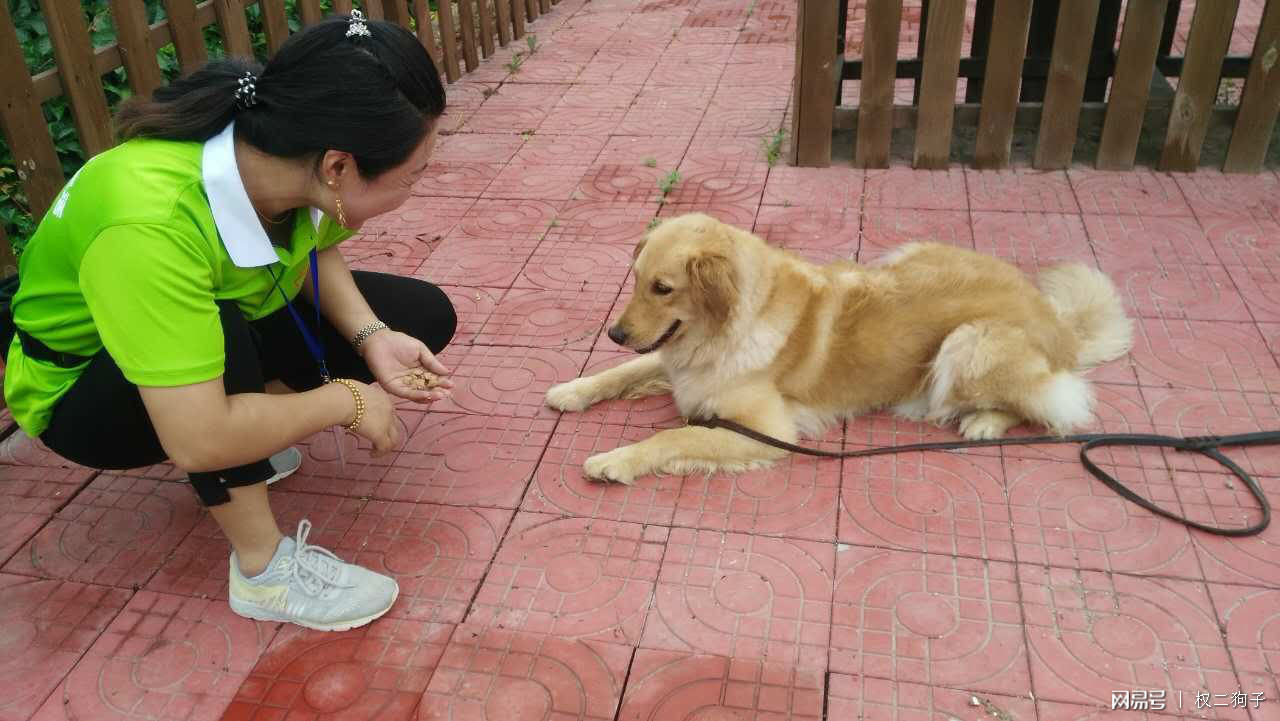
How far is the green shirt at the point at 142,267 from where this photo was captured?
7.59ft

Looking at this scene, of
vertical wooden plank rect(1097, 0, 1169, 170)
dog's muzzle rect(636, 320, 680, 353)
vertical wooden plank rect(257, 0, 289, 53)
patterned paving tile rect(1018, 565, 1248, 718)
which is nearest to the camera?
patterned paving tile rect(1018, 565, 1248, 718)

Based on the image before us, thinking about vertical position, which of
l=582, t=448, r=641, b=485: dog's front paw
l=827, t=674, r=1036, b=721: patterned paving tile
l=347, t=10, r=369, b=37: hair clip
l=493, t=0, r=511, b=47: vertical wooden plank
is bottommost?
l=827, t=674, r=1036, b=721: patterned paving tile

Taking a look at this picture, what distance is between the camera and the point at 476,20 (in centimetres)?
844

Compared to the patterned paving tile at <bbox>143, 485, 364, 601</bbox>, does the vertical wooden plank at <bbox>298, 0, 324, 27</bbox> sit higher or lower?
higher

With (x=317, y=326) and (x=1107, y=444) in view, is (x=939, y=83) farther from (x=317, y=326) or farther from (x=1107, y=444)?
(x=317, y=326)

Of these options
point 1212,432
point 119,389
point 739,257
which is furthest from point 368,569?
point 1212,432

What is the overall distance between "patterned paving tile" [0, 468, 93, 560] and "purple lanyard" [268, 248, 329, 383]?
3.58 feet

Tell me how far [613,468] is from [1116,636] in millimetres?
1638

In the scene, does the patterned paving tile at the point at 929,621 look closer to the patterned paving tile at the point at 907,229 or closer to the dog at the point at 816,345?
the dog at the point at 816,345

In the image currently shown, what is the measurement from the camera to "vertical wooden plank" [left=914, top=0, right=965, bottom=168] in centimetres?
551

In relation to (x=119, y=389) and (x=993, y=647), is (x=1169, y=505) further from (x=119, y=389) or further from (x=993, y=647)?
(x=119, y=389)

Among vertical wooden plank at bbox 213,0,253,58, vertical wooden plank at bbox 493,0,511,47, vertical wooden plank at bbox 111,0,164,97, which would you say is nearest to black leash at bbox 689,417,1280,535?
vertical wooden plank at bbox 111,0,164,97

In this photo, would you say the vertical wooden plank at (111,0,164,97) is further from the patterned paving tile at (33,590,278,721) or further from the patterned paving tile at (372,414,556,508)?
the patterned paving tile at (33,590,278,721)

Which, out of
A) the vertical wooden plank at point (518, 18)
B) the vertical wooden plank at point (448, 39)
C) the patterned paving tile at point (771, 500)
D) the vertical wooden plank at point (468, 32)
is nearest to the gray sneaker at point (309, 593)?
the patterned paving tile at point (771, 500)
